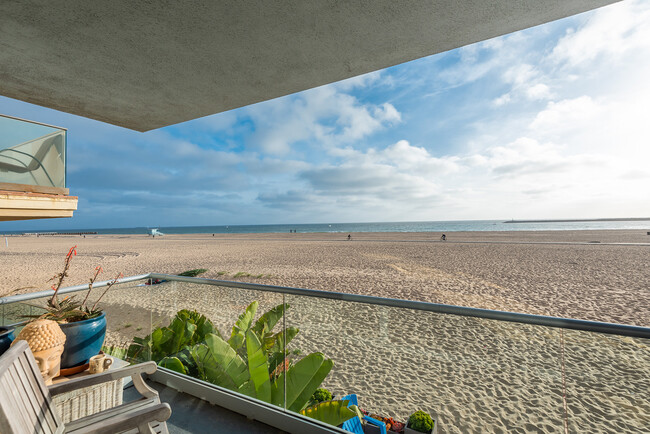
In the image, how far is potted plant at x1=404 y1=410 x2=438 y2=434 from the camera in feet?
7.23

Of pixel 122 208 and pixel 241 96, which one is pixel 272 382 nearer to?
pixel 241 96

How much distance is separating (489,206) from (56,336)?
55.4m

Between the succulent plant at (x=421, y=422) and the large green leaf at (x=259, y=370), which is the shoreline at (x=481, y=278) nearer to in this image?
the succulent plant at (x=421, y=422)

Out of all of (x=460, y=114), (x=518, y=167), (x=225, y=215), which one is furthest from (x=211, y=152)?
(x=518, y=167)

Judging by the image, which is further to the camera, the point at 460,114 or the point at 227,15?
the point at 460,114

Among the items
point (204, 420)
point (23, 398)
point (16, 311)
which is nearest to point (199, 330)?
point (204, 420)

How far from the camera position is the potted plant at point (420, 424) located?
2.21m

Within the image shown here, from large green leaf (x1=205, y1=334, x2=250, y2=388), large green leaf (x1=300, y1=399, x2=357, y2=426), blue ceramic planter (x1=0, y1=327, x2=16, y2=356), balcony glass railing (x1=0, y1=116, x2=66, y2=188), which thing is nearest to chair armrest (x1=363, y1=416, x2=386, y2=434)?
large green leaf (x1=300, y1=399, x2=357, y2=426)

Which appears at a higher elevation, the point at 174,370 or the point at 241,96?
the point at 241,96

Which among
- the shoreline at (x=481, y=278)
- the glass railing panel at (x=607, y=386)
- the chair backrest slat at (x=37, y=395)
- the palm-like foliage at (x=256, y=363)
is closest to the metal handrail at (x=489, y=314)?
the glass railing panel at (x=607, y=386)

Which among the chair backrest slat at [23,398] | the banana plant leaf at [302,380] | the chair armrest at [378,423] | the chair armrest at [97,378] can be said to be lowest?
the chair armrest at [378,423]

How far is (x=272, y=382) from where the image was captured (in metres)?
2.19

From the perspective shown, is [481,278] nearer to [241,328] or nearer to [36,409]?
[241,328]

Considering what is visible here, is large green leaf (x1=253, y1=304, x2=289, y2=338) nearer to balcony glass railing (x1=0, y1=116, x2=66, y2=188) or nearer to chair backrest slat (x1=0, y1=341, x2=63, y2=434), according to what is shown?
chair backrest slat (x1=0, y1=341, x2=63, y2=434)
